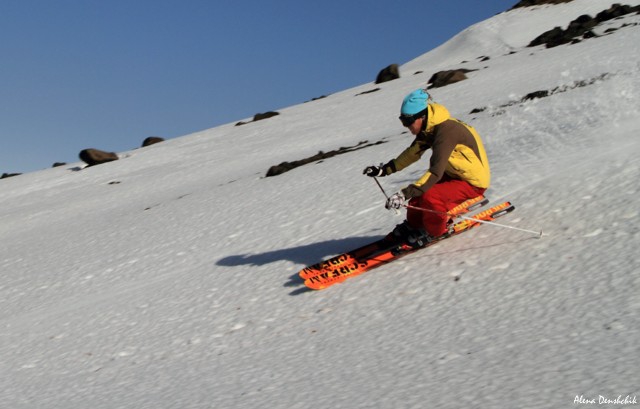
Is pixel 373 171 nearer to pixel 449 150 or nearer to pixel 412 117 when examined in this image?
pixel 412 117

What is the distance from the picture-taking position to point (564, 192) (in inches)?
315

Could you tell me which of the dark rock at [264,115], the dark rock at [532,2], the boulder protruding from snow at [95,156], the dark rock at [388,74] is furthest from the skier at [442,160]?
the dark rock at [532,2]

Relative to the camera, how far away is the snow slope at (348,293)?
4750 millimetres

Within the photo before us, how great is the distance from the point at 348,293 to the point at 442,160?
1.64 m

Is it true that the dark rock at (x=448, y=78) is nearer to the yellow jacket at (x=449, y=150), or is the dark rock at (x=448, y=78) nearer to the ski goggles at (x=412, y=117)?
the yellow jacket at (x=449, y=150)

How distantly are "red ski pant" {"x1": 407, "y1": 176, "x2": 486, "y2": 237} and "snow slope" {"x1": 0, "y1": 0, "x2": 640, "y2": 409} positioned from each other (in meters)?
0.32

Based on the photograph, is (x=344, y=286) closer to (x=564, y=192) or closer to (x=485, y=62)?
(x=564, y=192)

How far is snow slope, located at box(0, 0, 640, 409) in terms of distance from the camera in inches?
187

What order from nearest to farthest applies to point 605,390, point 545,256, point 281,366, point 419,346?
point 605,390 < point 419,346 < point 281,366 < point 545,256

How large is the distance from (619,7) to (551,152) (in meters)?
26.2

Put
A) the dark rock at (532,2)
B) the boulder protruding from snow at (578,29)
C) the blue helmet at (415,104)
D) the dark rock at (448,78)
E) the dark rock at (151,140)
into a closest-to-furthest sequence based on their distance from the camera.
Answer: the blue helmet at (415,104)
the dark rock at (448,78)
the boulder protruding from snow at (578,29)
the dark rock at (151,140)
the dark rock at (532,2)

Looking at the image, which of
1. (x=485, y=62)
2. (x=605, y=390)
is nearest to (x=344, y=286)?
(x=605, y=390)

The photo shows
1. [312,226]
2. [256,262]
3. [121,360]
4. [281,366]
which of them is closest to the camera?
[281,366]

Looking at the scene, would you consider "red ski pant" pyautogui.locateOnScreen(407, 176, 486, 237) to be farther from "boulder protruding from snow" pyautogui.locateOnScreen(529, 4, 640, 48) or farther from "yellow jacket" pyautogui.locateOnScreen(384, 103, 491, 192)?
"boulder protruding from snow" pyautogui.locateOnScreen(529, 4, 640, 48)
